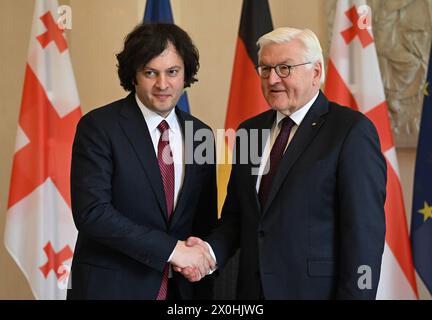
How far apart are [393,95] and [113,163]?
211cm

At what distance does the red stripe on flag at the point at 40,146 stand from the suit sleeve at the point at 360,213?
7.22ft

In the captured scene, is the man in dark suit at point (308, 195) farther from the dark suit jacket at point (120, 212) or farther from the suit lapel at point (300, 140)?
the dark suit jacket at point (120, 212)

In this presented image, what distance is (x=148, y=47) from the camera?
2152 millimetres

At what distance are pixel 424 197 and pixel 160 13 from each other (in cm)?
188

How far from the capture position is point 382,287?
10.8 ft

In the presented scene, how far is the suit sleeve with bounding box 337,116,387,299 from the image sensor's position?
1892 mm

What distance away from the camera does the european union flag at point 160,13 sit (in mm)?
3791

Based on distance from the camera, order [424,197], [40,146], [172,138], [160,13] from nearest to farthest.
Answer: [172,138] < [424,197] < [40,146] < [160,13]

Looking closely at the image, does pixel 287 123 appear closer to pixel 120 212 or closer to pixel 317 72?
pixel 317 72

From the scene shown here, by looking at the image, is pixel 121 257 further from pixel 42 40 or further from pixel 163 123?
pixel 42 40

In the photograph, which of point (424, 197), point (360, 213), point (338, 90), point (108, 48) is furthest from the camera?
point (108, 48)

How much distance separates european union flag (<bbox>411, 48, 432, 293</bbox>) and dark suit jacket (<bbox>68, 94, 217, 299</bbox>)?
163 cm

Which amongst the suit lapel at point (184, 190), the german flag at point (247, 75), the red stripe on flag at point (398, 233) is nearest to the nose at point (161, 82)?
the suit lapel at point (184, 190)

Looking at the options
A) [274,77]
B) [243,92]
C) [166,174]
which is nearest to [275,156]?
[274,77]
